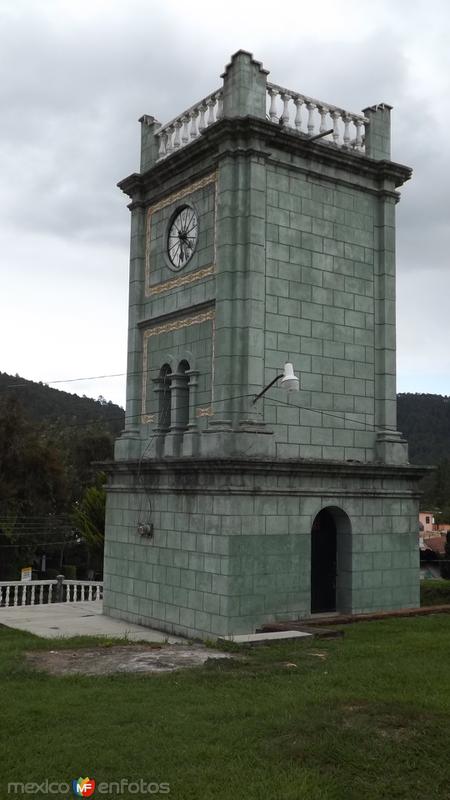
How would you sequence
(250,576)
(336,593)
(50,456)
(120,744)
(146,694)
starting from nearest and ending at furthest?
1. (120,744)
2. (146,694)
3. (250,576)
4. (336,593)
5. (50,456)

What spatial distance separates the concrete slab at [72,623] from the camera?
18.0 meters

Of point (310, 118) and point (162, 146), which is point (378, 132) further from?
point (162, 146)

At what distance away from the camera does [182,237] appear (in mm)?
20250

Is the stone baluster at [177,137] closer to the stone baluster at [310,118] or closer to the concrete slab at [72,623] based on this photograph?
the stone baluster at [310,118]

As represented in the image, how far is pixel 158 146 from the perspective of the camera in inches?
867

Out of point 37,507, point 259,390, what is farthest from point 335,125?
point 37,507

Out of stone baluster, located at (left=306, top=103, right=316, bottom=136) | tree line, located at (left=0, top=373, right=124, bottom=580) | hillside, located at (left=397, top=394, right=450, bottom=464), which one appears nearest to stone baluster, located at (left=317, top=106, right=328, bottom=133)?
stone baluster, located at (left=306, top=103, right=316, bottom=136)

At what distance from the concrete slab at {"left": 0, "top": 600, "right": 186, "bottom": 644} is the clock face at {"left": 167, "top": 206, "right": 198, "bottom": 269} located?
349 inches

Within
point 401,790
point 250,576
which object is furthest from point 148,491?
point 401,790

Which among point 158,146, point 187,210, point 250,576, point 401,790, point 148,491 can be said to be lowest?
point 401,790

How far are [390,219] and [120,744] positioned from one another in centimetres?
1576

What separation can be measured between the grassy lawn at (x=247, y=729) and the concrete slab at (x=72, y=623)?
5.57 meters

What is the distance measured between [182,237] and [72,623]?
9947 mm

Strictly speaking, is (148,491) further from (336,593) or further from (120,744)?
(120,744)
